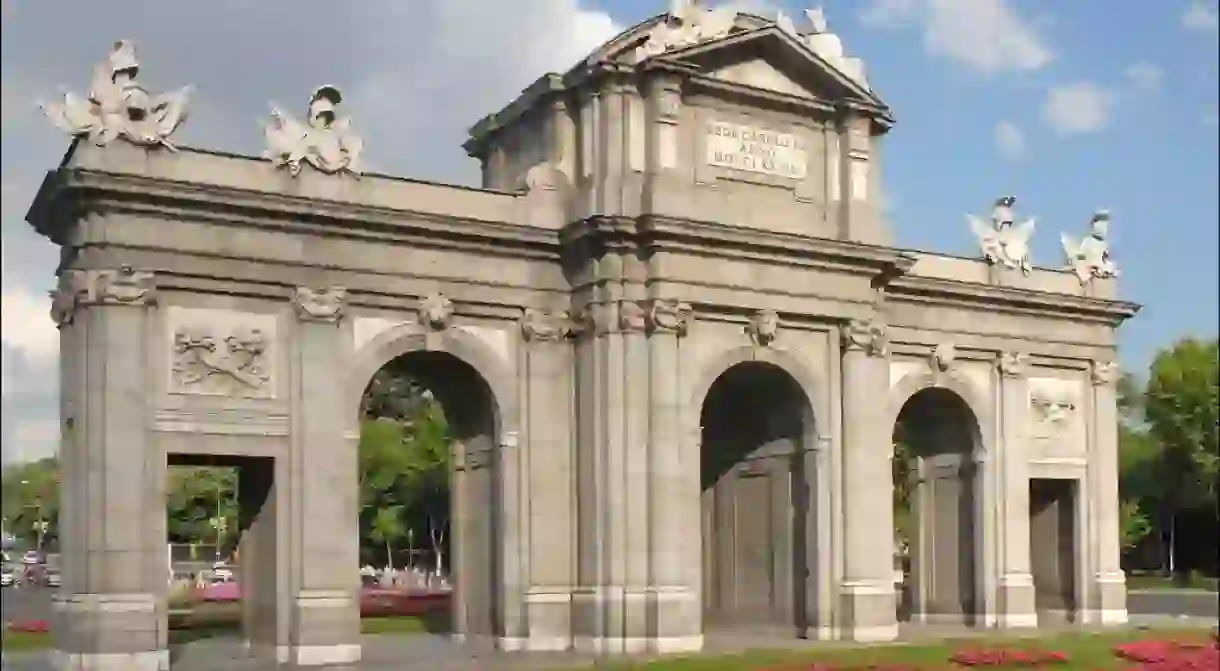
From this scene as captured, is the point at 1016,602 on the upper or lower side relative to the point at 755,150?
lower

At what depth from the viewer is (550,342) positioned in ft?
105

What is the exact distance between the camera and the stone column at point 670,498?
30.6 meters

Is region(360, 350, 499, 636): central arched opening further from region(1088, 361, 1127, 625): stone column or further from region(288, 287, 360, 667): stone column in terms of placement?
region(1088, 361, 1127, 625): stone column

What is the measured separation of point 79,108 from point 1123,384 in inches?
2524

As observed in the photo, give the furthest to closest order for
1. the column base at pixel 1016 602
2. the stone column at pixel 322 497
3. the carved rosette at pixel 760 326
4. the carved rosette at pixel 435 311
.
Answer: the column base at pixel 1016 602 < the carved rosette at pixel 760 326 < the carved rosette at pixel 435 311 < the stone column at pixel 322 497

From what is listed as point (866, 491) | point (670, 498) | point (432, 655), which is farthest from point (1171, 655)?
point (432, 655)

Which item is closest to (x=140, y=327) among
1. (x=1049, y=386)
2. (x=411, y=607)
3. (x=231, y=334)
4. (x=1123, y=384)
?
(x=231, y=334)

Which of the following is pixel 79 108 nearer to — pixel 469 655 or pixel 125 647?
pixel 125 647

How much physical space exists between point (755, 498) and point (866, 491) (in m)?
2.96

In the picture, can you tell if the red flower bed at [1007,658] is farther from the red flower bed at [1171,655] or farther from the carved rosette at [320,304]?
the carved rosette at [320,304]

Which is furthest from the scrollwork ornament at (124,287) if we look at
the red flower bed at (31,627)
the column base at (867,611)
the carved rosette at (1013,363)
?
the carved rosette at (1013,363)

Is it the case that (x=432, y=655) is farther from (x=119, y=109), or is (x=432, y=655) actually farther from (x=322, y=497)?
(x=119, y=109)

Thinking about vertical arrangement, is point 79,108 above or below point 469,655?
above

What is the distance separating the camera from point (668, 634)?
99.8ft
